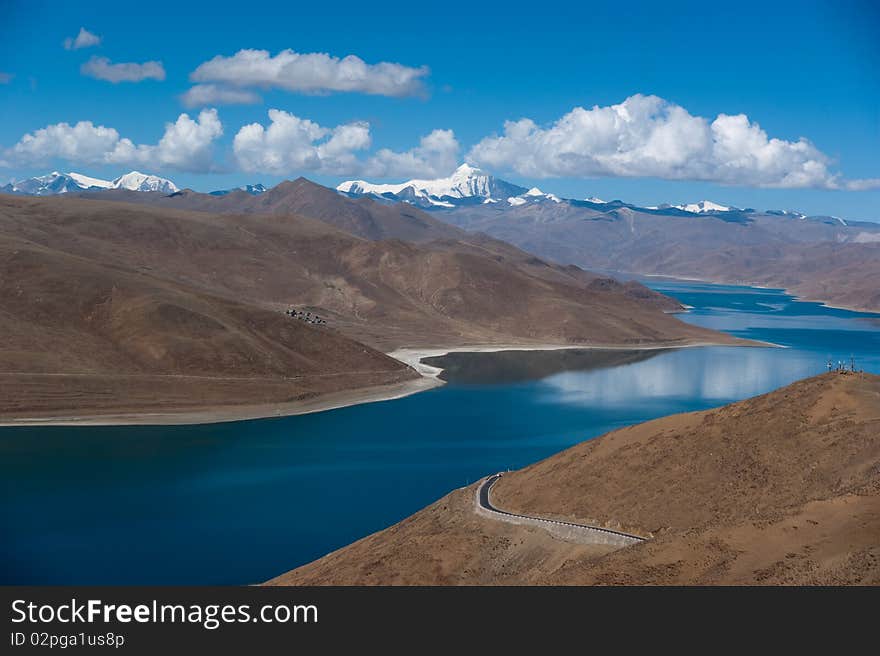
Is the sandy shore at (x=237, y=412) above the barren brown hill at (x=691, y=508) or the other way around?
the other way around

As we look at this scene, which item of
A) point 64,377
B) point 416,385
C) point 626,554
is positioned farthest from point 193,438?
point 626,554

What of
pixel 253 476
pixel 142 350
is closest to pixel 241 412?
pixel 142 350

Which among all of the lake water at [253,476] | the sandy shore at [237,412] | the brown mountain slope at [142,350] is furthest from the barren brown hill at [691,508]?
the brown mountain slope at [142,350]

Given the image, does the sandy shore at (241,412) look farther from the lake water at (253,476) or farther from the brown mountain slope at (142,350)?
the lake water at (253,476)

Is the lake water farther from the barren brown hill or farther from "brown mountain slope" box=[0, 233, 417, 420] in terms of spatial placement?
the barren brown hill

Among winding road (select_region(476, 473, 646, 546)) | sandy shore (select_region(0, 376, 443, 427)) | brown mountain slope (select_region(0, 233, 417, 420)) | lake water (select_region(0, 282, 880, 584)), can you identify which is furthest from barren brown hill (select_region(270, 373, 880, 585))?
brown mountain slope (select_region(0, 233, 417, 420))

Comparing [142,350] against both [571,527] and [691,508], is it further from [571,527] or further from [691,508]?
[691,508]

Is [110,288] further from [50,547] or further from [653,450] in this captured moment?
[653,450]
